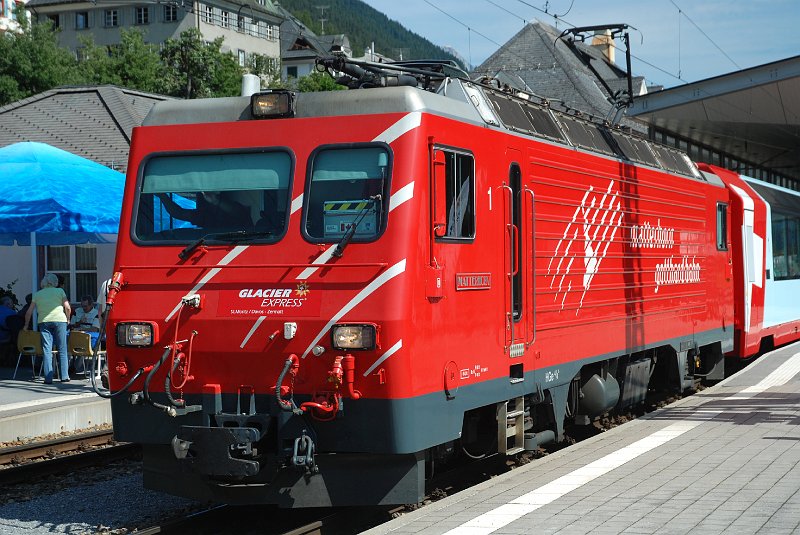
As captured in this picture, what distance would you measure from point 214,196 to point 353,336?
63.1 inches

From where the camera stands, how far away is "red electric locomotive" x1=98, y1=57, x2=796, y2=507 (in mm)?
7383

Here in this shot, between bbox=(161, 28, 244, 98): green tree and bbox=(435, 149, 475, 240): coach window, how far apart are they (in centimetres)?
4080

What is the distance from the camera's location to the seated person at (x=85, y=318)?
683 inches

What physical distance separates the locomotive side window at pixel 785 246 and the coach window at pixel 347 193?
48.1 feet

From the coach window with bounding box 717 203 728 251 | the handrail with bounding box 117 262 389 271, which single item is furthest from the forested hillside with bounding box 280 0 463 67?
the handrail with bounding box 117 262 389 271

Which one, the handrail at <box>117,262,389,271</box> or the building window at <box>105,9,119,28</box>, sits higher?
the building window at <box>105,9,119,28</box>

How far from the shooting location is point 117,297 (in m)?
8.06

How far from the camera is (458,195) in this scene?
807 centimetres

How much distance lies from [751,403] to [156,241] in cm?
852

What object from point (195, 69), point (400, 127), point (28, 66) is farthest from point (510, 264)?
point (195, 69)

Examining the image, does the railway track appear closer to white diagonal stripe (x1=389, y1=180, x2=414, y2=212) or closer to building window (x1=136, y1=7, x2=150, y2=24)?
white diagonal stripe (x1=389, y1=180, x2=414, y2=212)

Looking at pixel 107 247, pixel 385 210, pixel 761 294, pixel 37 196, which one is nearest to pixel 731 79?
pixel 761 294

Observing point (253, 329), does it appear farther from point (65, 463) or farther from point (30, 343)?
point (30, 343)

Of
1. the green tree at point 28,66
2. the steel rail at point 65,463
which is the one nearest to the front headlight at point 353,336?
the steel rail at point 65,463
